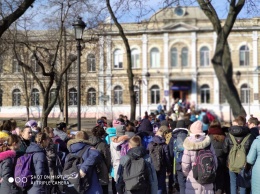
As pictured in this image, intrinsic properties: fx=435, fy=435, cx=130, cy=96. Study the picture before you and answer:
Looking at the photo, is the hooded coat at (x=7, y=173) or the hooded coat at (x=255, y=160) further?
the hooded coat at (x=255, y=160)

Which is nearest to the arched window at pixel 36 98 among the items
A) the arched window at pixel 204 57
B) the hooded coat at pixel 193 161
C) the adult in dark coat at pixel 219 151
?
the arched window at pixel 204 57

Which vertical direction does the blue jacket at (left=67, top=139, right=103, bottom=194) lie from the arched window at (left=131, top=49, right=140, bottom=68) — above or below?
below

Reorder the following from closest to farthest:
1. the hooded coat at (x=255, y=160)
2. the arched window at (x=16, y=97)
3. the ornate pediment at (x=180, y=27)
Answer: the hooded coat at (x=255, y=160) < the ornate pediment at (x=180, y=27) < the arched window at (x=16, y=97)

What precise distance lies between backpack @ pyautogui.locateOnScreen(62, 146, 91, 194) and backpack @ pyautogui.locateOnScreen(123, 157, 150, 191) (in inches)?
24.3

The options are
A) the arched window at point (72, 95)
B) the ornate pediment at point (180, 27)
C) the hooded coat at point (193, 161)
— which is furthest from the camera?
the ornate pediment at point (180, 27)

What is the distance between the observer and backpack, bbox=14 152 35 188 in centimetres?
650

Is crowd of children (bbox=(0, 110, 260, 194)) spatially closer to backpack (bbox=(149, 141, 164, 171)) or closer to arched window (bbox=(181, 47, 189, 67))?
backpack (bbox=(149, 141, 164, 171))

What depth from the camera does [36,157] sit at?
6.55m

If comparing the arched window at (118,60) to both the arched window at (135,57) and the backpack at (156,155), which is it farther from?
the backpack at (156,155)

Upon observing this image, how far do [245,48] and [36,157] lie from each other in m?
41.4

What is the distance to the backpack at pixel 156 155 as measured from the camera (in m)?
9.43

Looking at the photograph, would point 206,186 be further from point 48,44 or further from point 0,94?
point 0,94

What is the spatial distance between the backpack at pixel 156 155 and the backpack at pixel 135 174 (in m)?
2.71

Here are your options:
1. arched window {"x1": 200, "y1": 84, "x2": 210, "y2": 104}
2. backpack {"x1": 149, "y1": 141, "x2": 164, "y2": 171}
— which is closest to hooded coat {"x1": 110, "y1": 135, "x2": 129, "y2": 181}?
backpack {"x1": 149, "y1": 141, "x2": 164, "y2": 171}
